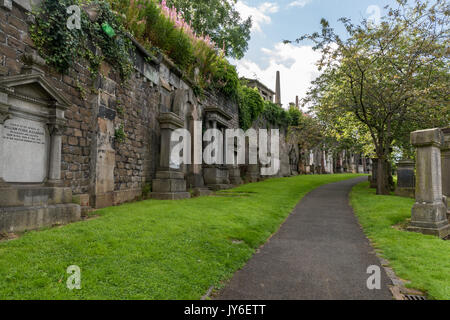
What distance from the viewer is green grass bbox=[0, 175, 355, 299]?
2.88m

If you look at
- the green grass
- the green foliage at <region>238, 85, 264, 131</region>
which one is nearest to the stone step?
the green grass

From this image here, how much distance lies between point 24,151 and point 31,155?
14 cm

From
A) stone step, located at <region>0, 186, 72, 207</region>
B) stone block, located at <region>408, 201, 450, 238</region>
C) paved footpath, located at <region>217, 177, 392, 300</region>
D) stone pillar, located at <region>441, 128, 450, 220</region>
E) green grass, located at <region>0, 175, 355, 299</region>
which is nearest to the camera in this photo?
green grass, located at <region>0, 175, 355, 299</region>

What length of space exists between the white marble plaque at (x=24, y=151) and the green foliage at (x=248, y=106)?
1535 centimetres

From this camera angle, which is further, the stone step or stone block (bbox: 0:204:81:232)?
the stone step

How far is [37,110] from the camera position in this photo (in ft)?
17.6

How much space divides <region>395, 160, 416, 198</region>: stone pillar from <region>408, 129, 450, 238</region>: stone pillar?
757cm

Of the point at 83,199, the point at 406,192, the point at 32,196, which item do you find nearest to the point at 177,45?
the point at 83,199

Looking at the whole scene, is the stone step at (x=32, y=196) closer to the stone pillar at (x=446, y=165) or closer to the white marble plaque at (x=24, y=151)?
the white marble plaque at (x=24, y=151)

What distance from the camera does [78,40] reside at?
6.77 m

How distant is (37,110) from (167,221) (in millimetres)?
3270

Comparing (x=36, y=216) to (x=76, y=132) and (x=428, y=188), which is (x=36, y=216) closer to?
(x=76, y=132)

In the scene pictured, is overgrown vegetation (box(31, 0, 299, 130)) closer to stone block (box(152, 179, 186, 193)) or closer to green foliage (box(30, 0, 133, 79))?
green foliage (box(30, 0, 133, 79))
